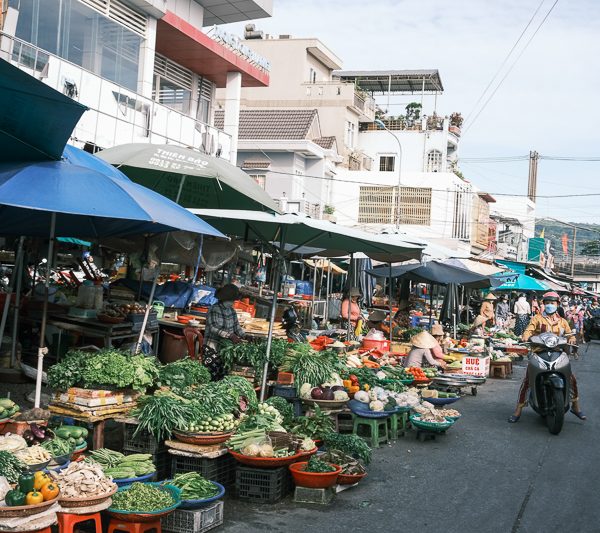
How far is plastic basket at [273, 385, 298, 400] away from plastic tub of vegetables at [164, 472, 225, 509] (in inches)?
123

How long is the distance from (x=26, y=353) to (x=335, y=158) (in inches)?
1292

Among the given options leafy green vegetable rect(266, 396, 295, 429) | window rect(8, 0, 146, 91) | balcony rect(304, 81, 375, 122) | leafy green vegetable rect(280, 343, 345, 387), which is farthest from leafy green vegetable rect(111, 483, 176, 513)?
balcony rect(304, 81, 375, 122)

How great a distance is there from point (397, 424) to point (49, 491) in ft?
18.9

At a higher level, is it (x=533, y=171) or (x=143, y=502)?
(x=533, y=171)

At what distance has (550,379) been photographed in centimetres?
1027

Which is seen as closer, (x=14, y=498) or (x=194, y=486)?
(x=14, y=498)

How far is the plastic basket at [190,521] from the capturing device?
5.49 meters

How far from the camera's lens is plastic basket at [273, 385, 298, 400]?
9141mm

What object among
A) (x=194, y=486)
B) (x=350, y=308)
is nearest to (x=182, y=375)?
(x=194, y=486)

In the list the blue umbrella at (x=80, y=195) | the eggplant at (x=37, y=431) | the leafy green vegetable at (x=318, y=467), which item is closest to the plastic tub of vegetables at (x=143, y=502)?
the eggplant at (x=37, y=431)

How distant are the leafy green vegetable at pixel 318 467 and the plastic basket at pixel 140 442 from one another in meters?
1.30

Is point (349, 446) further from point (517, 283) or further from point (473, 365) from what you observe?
point (517, 283)

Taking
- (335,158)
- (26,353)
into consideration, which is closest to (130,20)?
(26,353)

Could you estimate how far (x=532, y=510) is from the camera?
6637 millimetres
